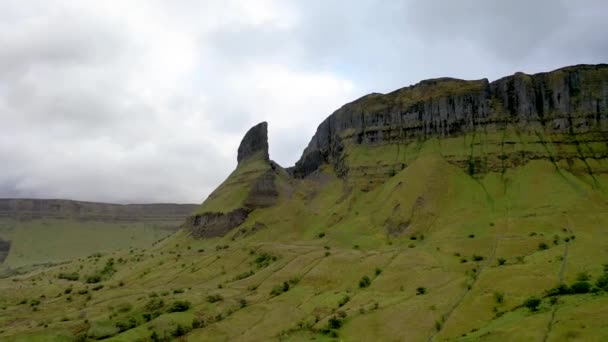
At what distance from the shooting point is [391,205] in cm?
11231

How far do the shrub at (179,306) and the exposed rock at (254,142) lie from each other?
89.8 meters

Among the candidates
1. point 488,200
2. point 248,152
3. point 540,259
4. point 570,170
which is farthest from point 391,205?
point 248,152

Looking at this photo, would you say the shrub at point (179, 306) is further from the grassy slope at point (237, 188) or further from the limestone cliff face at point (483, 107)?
the limestone cliff face at point (483, 107)

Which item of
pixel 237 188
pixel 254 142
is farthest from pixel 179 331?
pixel 254 142

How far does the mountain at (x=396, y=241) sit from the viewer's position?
60031 millimetres

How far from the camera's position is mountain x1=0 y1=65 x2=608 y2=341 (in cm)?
6003

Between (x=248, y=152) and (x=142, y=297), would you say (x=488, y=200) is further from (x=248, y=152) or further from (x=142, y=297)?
(x=248, y=152)

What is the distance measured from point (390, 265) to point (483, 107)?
58218mm

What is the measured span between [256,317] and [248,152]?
3915 inches

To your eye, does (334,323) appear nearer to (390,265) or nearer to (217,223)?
(390,265)

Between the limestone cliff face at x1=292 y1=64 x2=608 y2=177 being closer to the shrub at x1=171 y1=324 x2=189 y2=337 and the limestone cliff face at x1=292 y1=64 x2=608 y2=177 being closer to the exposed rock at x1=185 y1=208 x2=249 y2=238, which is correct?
the exposed rock at x1=185 y1=208 x2=249 y2=238

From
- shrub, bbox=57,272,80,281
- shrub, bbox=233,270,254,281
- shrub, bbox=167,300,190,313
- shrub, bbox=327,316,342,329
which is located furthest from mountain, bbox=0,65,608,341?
shrub, bbox=233,270,254,281

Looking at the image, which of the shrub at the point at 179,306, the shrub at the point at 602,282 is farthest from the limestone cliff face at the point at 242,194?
the shrub at the point at 602,282

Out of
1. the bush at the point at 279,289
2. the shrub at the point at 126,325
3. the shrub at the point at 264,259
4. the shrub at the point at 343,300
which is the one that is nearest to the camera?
the shrub at the point at 126,325
